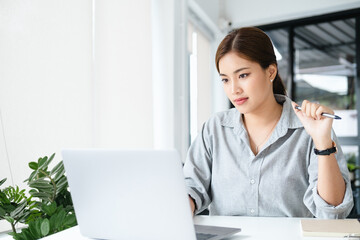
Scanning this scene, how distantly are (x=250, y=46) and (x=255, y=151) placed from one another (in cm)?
39

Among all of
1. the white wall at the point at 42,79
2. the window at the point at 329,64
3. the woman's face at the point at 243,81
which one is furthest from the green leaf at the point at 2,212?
the window at the point at 329,64

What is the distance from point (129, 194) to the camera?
767mm

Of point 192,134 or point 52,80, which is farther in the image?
point 192,134

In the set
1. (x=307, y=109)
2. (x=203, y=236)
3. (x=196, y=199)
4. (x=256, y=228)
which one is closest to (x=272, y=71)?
(x=307, y=109)

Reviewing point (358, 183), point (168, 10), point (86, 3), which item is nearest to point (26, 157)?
point (86, 3)

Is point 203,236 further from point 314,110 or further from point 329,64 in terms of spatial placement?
point 329,64

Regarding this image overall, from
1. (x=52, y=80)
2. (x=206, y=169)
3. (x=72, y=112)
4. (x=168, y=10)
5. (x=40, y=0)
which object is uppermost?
(x=168, y=10)

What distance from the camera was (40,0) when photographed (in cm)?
176

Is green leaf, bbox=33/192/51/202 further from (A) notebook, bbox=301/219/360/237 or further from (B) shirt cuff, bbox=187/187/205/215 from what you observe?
(A) notebook, bbox=301/219/360/237

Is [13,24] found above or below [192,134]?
above

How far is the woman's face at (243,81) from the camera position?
134 centimetres

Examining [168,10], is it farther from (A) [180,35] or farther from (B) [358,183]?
(B) [358,183]

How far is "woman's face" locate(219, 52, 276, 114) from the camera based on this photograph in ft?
4.39

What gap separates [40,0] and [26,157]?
2.52 ft
